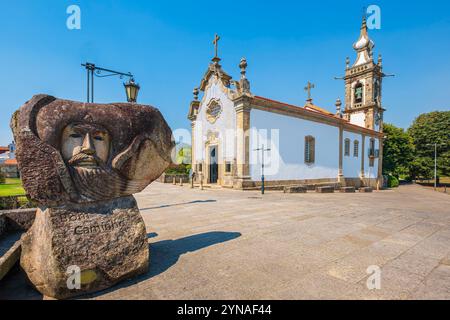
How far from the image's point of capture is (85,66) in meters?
6.22

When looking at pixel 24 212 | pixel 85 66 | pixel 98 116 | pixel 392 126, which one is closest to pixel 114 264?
pixel 98 116

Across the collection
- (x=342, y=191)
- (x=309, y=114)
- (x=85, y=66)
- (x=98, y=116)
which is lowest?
(x=342, y=191)

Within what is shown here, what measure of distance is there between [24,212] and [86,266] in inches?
130

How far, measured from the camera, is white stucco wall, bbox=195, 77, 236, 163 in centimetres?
1792

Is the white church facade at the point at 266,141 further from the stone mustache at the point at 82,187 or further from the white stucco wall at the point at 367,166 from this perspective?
the stone mustache at the point at 82,187

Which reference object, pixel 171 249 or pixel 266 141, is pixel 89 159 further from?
pixel 266 141

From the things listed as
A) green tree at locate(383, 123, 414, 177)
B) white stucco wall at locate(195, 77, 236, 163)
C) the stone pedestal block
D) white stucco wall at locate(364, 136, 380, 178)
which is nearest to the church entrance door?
white stucco wall at locate(195, 77, 236, 163)

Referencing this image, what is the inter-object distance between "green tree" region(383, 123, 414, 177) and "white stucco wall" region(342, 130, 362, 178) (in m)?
13.0

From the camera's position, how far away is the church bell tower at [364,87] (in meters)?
30.0

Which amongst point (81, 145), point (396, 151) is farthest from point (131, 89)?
point (396, 151)

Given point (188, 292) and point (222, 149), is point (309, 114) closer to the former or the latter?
point (222, 149)

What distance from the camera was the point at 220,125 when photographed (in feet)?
63.5

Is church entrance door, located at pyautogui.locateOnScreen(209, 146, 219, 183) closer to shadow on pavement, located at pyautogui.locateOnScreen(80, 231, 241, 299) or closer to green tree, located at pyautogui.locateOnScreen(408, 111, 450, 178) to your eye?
shadow on pavement, located at pyautogui.locateOnScreen(80, 231, 241, 299)

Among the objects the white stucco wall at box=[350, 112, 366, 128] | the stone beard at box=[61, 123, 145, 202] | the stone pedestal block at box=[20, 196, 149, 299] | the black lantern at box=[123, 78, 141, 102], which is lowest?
the stone pedestal block at box=[20, 196, 149, 299]
